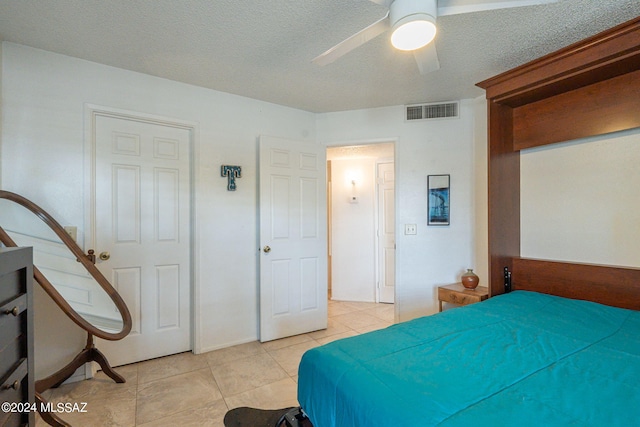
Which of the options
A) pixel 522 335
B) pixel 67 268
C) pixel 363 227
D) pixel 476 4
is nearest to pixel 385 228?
pixel 363 227

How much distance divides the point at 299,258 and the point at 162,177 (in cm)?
154

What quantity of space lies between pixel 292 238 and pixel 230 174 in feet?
2.99

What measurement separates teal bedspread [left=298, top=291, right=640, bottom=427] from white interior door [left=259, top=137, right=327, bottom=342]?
1692 millimetres

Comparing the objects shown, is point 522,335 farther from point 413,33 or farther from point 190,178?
point 190,178

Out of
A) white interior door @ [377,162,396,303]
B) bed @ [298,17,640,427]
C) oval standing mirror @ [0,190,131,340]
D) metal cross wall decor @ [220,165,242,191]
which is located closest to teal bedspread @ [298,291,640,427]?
bed @ [298,17,640,427]

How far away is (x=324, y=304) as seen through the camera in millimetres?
3314

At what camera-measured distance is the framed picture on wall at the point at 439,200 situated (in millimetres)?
3039

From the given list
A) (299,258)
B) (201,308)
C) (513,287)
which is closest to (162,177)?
(201,308)

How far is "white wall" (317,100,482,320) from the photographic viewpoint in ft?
9.86

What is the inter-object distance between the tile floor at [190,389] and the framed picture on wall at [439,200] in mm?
1807

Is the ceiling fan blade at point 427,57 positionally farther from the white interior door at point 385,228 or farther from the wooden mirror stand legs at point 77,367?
the wooden mirror stand legs at point 77,367

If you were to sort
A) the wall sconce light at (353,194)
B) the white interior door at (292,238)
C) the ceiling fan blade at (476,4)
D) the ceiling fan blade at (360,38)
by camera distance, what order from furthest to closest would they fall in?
the wall sconce light at (353,194), the white interior door at (292,238), the ceiling fan blade at (360,38), the ceiling fan blade at (476,4)

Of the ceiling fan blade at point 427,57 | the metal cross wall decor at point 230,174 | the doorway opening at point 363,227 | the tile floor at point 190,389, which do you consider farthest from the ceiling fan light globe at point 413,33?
the doorway opening at point 363,227

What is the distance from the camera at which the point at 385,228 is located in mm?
4469
